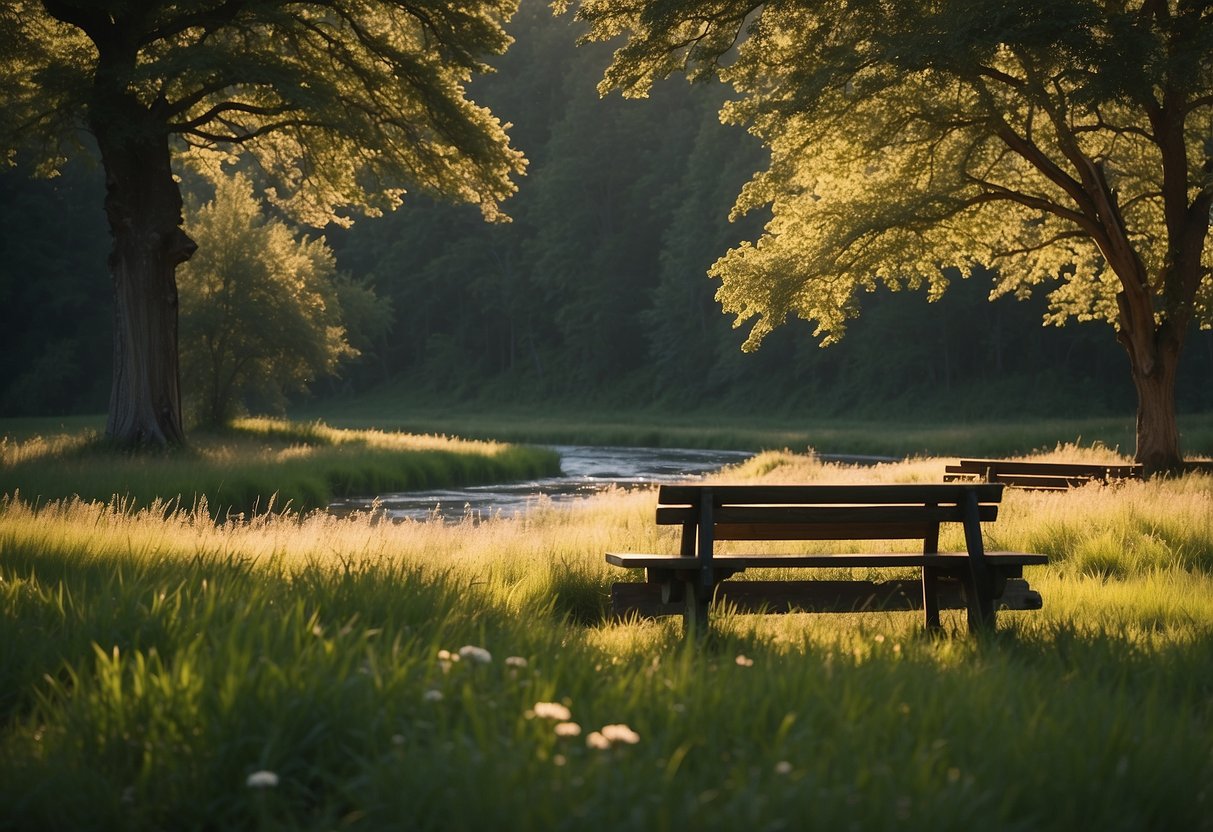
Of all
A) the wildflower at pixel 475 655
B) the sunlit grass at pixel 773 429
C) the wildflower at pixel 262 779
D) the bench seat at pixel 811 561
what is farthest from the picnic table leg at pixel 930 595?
the sunlit grass at pixel 773 429

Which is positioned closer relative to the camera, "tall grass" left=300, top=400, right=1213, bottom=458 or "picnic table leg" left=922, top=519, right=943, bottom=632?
"picnic table leg" left=922, top=519, right=943, bottom=632

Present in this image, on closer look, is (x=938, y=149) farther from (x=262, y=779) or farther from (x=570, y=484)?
(x=262, y=779)

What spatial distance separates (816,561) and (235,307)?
1165 inches

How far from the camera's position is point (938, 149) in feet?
67.8

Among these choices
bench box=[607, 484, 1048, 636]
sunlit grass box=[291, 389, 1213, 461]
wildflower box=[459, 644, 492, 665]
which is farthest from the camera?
sunlit grass box=[291, 389, 1213, 461]

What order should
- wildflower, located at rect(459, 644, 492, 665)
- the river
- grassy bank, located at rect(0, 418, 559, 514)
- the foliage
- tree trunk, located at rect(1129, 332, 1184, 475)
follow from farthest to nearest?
the river
tree trunk, located at rect(1129, 332, 1184, 475)
the foliage
grassy bank, located at rect(0, 418, 559, 514)
wildflower, located at rect(459, 644, 492, 665)

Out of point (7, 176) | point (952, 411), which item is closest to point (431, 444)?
point (952, 411)

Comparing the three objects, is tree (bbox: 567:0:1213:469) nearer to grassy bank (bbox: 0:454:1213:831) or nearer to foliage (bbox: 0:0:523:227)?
foliage (bbox: 0:0:523:227)

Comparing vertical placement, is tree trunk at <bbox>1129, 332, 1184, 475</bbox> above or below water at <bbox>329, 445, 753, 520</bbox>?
above

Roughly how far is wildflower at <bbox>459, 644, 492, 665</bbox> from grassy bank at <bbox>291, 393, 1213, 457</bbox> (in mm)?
24487

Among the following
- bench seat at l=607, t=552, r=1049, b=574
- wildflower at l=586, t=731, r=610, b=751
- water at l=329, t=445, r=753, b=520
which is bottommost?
water at l=329, t=445, r=753, b=520

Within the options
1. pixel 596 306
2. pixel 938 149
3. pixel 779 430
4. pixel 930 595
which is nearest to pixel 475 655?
pixel 930 595

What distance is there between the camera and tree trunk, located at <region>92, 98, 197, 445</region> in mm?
20375

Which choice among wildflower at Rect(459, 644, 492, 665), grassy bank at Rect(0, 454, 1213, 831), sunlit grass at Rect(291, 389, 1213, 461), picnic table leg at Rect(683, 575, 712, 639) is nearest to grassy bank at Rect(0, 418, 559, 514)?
picnic table leg at Rect(683, 575, 712, 639)
